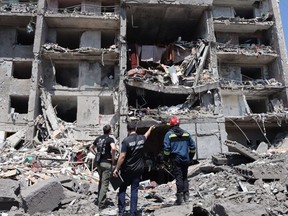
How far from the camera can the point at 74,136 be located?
19.9 m

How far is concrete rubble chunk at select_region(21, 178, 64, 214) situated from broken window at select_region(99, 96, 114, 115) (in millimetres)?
14213

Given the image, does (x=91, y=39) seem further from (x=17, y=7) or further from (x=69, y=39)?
(x=17, y=7)

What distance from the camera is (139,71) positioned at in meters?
19.9

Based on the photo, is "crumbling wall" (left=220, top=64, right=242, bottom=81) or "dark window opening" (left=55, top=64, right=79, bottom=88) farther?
"crumbling wall" (left=220, top=64, right=242, bottom=81)

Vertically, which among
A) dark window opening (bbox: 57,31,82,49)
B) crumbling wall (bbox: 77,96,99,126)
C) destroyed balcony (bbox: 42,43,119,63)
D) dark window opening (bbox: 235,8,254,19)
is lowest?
crumbling wall (bbox: 77,96,99,126)

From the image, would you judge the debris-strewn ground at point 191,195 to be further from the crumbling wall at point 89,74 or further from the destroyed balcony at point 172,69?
the crumbling wall at point 89,74

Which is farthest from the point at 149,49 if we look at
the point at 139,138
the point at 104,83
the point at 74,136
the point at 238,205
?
the point at 238,205

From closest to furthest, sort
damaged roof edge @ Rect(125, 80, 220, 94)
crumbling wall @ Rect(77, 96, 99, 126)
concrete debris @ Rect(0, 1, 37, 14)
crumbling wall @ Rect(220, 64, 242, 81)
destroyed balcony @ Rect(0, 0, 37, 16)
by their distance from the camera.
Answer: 1. damaged roof edge @ Rect(125, 80, 220, 94)
2. crumbling wall @ Rect(77, 96, 99, 126)
3. destroyed balcony @ Rect(0, 0, 37, 16)
4. concrete debris @ Rect(0, 1, 37, 14)
5. crumbling wall @ Rect(220, 64, 242, 81)

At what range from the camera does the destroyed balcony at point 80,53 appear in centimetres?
2105

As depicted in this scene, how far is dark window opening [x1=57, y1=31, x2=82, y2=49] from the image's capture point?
74.6 feet

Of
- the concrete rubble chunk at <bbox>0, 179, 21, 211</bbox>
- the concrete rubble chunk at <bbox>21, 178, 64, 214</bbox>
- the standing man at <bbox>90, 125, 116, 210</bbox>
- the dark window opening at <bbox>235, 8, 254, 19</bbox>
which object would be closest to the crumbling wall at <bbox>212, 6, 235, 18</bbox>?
the dark window opening at <bbox>235, 8, 254, 19</bbox>

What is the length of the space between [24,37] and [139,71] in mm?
9541

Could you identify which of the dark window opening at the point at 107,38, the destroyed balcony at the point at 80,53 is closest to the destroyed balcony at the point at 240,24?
the dark window opening at the point at 107,38

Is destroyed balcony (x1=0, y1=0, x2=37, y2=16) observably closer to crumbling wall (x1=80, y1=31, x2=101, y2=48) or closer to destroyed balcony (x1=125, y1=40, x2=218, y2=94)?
crumbling wall (x1=80, y1=31, x2=101, y2=48)
